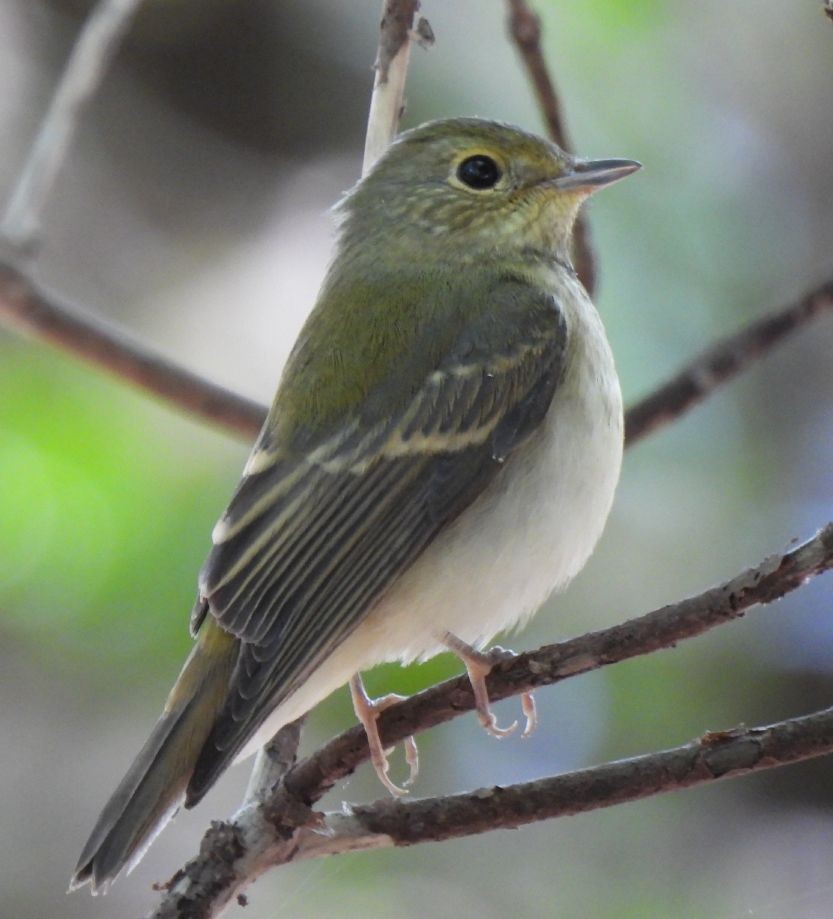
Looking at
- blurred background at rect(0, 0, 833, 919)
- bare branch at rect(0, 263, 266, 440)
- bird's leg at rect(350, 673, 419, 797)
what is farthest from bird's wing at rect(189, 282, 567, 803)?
blurred background at rect(0, 0, 833, 919)

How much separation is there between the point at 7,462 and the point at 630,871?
2225mm

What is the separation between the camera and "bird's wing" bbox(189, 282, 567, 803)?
288 cm

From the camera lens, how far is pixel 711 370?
3.67m

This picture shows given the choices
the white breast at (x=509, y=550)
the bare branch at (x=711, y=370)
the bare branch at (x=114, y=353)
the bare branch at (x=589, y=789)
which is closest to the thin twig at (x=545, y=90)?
the bare branch at (x=711, y=370)

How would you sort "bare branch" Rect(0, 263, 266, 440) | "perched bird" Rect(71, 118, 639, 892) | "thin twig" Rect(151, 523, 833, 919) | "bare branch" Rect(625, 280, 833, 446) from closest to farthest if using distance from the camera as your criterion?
1. "thin twig" Rect(151, 523, 833, 919)
2. "perched bird" Rect(71, 118, 639, 892)
3. "bare branch" Rect(625, 280, 833, 446)
4. "bare branch" Rect(0, 263, 266, 440)

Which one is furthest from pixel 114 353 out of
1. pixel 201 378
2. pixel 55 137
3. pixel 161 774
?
pixel 161 774

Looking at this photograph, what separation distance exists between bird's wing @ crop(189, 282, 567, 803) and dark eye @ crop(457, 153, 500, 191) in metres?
0.47

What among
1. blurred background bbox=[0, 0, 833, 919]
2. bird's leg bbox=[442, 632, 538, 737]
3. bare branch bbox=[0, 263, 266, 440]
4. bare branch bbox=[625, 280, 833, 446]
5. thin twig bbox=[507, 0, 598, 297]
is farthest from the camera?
blurred background bbox=[0, 0, 833, 919]

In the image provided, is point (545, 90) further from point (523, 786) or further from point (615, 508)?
point (523, 786)

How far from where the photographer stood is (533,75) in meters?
3.55

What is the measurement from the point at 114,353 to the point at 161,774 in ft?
4.62

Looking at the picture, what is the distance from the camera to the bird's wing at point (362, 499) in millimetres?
2883

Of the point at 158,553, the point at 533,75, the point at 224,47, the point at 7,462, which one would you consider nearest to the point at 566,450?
the point at 533,75

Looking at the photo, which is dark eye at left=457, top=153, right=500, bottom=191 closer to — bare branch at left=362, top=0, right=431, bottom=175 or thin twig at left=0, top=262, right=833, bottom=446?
bare branch at left=362, top=0, right=431, bottom=175
